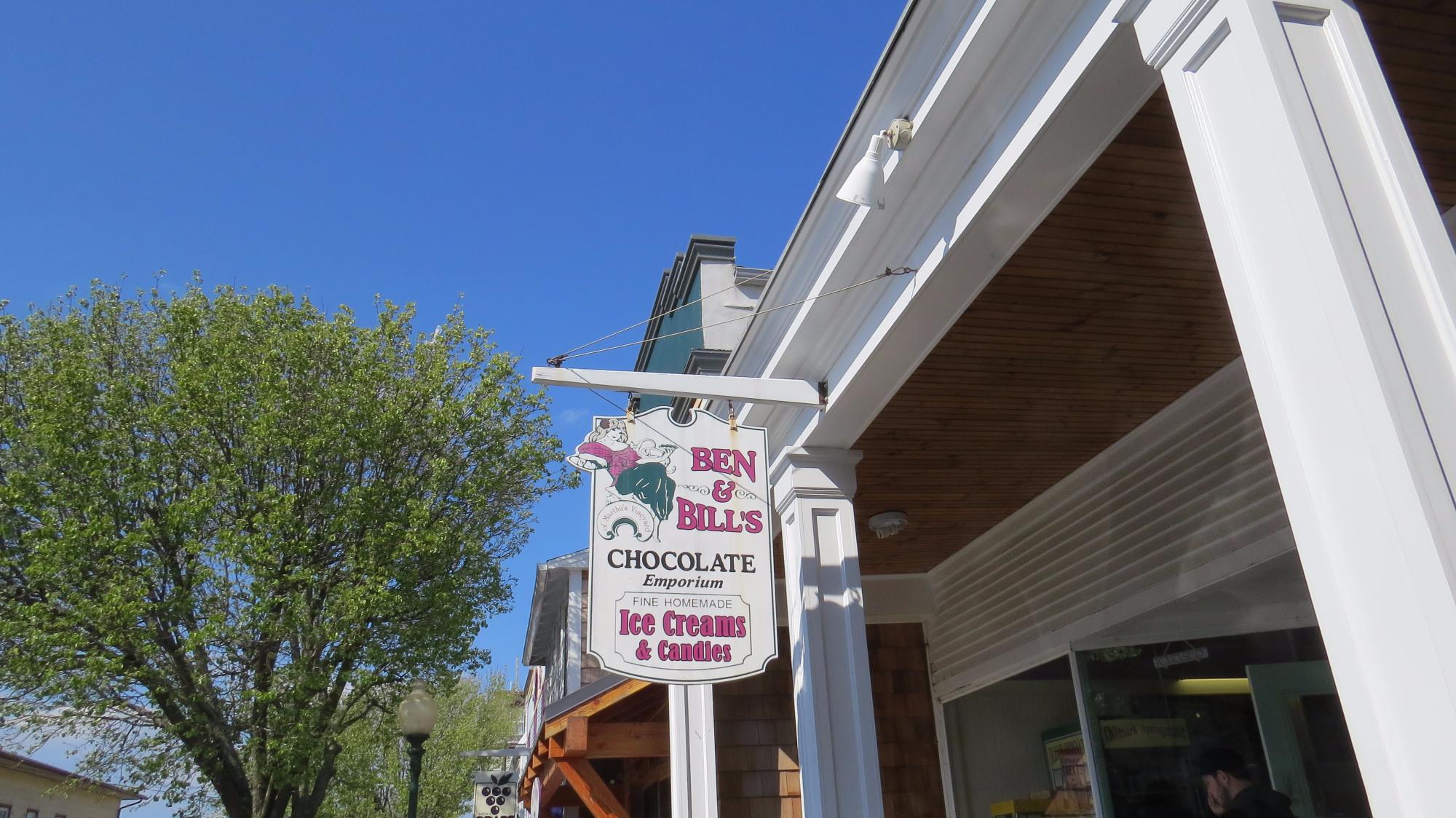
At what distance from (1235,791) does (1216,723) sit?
0.37m

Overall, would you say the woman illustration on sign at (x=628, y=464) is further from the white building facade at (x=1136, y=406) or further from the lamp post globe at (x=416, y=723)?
the lamp post globe at (x=416, y=723)

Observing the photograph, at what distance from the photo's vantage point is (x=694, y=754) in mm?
7094

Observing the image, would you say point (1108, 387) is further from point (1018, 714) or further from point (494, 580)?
point (494, 580)

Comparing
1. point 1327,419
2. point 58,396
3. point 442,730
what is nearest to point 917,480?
point 1327,419

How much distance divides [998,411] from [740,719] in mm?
3887

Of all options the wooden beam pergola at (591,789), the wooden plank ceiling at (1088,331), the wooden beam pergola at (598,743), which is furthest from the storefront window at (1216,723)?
the wooden beam pergola at (591,789)

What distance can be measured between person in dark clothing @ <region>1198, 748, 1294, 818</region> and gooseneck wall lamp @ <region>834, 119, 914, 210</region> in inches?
144

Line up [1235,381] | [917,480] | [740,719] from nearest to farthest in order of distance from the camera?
1. [1235,381]
2. [917,480]
3. [740,719]

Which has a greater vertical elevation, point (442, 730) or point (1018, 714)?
point (442, 730)

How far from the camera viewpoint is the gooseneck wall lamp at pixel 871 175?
3660 mm

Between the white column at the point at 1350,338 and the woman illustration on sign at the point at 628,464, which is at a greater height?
the woman illustration on sign at the point at 628,464

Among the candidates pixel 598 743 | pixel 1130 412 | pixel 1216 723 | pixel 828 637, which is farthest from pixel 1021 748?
pixel 598 743

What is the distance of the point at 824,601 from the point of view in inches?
197

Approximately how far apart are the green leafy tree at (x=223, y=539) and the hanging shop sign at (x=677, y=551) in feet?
27.2
